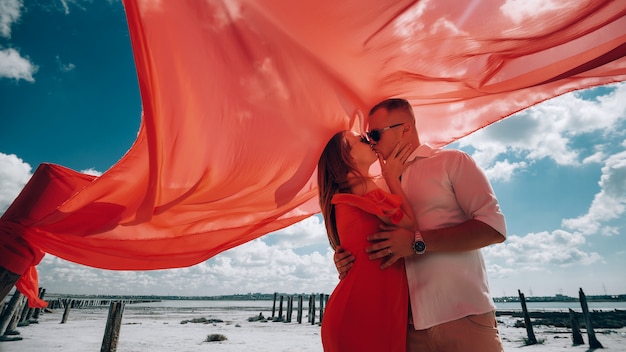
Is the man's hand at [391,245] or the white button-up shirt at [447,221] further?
the man's hand at [391,245]

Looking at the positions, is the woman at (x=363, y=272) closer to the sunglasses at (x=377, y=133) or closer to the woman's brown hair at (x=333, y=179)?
the woman's brown hair at (x=333, y=179)

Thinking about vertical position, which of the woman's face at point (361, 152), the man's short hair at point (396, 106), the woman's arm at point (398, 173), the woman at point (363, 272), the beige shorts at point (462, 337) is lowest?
the beige shorts at point (462, 337)

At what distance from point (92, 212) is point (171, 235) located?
54cm

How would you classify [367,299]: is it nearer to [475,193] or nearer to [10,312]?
[475,193]

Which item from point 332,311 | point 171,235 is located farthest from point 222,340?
point 332,311

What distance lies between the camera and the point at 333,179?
2.20 metres

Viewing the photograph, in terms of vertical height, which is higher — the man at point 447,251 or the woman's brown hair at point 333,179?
the woman's brown hair at point 333,179

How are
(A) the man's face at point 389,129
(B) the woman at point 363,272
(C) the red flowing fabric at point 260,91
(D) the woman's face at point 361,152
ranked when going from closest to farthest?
(B) the woman at point 363,272 < (C) the red flowing fabric at point 260,91 < (A) the man's face at point 389,129 < (D) the woman's face at point 361,152

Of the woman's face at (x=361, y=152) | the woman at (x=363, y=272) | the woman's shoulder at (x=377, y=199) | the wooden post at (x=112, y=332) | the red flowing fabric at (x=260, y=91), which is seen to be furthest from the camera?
the wooden post at (x=112, y=332)

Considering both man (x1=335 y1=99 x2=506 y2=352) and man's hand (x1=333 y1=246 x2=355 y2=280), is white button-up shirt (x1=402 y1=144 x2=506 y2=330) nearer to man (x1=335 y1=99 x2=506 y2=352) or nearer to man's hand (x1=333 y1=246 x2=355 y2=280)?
man (x1=335 y1=99 x2=506 y2=352)

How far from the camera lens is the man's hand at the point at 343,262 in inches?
71.3

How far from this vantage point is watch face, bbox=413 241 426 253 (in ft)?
5.29

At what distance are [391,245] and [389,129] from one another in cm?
82

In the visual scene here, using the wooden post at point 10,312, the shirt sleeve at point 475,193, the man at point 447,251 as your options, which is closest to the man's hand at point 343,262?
the man at point 447,251
